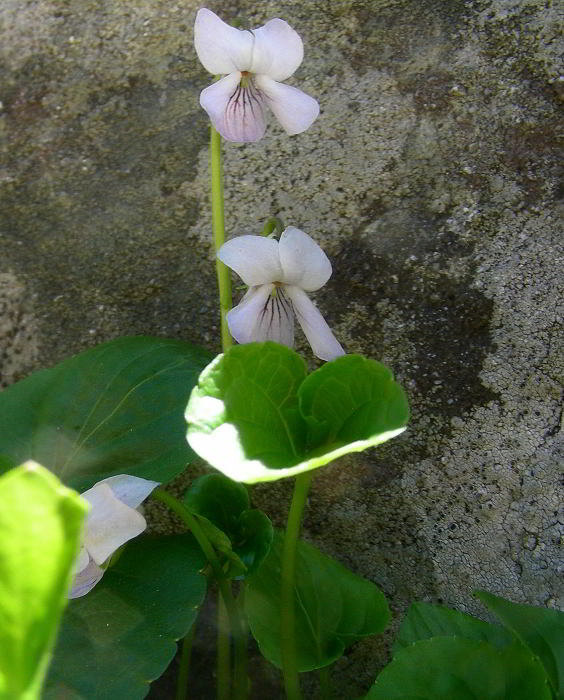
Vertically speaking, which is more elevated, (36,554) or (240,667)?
(36,554)

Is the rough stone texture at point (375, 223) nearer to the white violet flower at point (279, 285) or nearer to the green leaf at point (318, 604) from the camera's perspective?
the green leaf at point (318, 604)

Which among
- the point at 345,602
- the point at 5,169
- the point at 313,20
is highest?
the point at 313,20

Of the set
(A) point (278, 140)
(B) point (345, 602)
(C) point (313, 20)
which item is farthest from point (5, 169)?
(B) point (345, 602)

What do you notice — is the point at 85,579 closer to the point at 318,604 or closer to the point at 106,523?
the point at 106,523

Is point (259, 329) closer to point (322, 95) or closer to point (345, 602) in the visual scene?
point (345, 602)

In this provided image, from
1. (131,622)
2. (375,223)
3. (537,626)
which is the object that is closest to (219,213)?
(375,223)

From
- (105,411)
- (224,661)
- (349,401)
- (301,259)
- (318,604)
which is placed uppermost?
(301,259)
